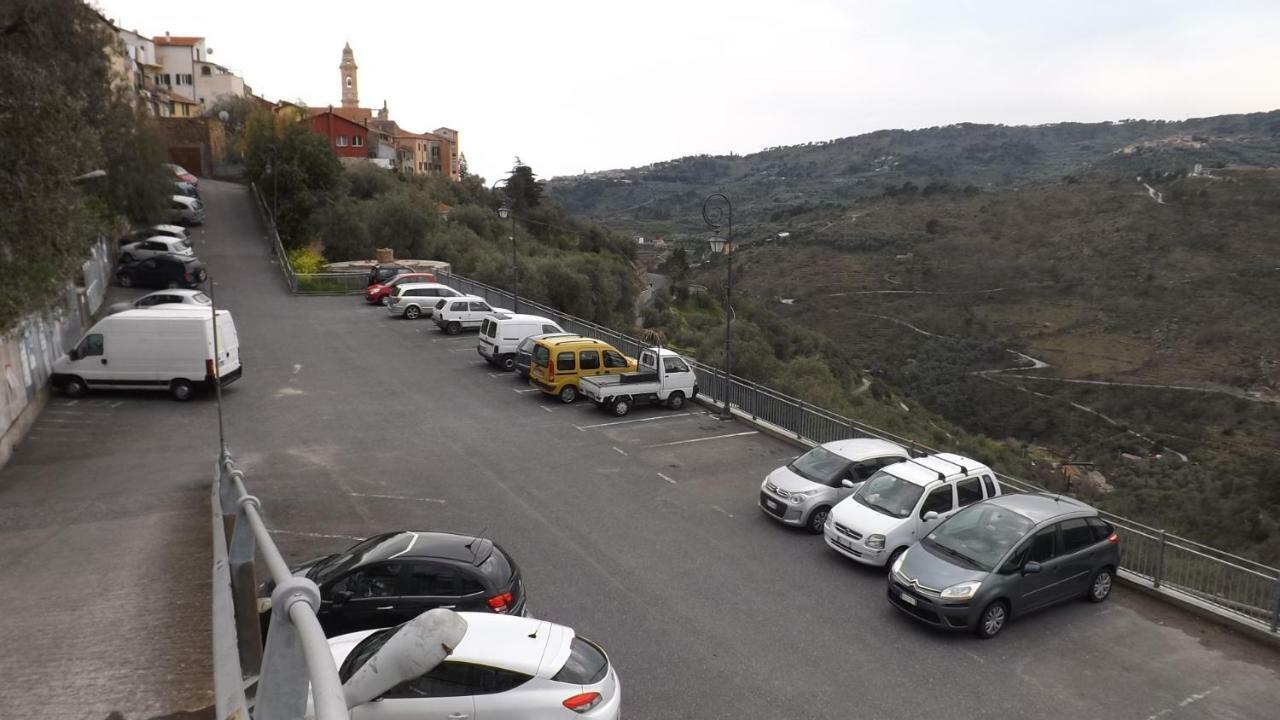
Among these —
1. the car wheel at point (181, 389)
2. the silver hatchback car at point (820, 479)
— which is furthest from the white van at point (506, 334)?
the silver hatchback car at point (820, 479)

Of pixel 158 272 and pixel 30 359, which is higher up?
pixel 158 272

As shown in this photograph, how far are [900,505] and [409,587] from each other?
7885 mm

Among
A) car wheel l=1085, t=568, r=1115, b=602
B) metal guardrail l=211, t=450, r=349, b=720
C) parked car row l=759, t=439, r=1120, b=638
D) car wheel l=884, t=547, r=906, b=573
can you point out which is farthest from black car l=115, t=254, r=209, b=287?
car wheel l=1085, t=568, r=1115, b=602

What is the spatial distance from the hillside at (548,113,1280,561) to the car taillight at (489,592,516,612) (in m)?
14.4

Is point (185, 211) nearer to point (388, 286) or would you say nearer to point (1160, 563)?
point (388, 286)

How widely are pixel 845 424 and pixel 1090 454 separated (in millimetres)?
32960

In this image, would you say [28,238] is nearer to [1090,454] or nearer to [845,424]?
[845,424]

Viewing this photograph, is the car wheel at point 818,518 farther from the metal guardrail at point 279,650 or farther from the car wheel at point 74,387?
the car wheel at point 74,387

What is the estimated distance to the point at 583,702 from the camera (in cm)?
706

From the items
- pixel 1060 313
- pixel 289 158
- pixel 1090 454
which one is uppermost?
pixel 289 158

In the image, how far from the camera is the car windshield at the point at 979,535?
37.3 feet

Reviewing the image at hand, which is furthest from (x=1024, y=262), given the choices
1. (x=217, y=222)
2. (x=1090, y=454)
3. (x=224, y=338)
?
(x=224, y=338)

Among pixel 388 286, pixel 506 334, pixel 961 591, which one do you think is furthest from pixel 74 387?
pixel 961 591

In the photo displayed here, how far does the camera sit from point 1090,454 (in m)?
44.9
